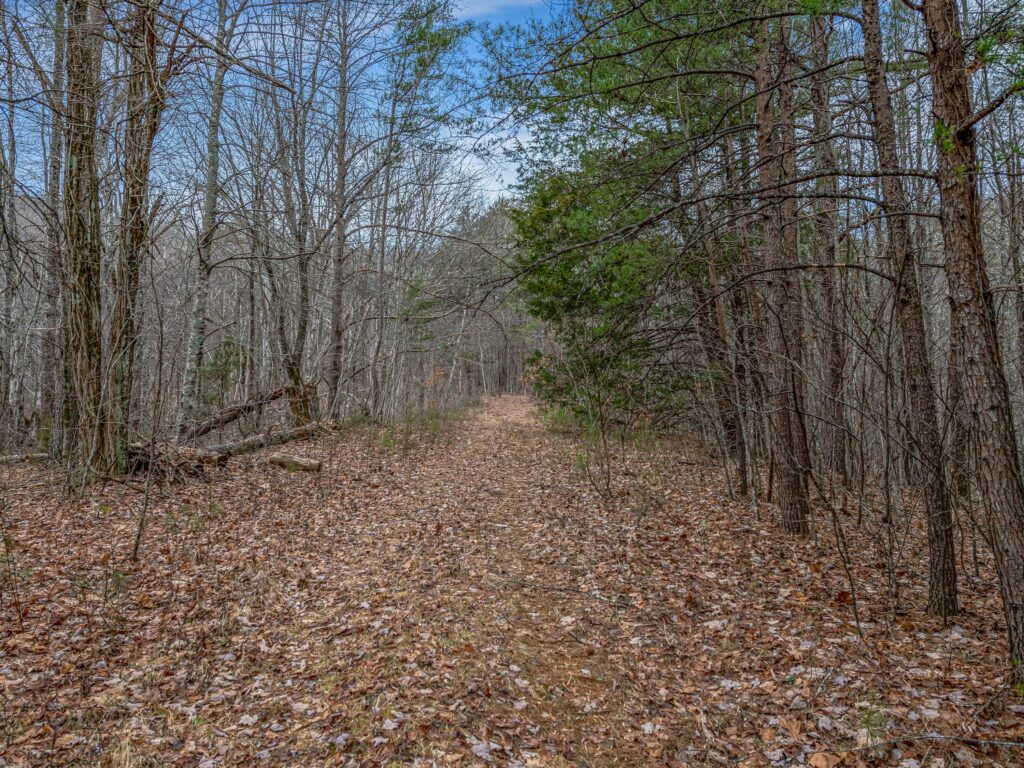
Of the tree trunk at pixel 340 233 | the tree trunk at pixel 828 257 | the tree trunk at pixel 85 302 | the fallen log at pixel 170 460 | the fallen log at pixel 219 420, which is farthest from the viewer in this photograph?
the tree trunk at pixel 340 233

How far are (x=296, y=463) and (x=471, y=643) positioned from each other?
6.19 m

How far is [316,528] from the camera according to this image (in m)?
6.98

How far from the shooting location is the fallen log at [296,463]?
30.5ft

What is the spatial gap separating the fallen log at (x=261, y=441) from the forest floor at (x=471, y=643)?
224cm

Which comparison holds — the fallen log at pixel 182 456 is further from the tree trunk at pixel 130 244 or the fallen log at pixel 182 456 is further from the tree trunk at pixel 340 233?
the tree trunk at pixel 340 233

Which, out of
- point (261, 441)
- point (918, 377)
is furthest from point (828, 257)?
point (261, 441)

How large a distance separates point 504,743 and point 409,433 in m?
10.4

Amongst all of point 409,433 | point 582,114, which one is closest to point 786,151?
point 582,114

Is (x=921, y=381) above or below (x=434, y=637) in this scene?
above

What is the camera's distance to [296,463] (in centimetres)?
941

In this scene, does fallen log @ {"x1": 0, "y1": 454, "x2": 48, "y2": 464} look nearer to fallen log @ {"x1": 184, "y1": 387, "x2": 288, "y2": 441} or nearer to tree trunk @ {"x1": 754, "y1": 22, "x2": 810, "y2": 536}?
fallen log @ {"x1": 184, "y1": 387, "x2": 288, "y2": 441}

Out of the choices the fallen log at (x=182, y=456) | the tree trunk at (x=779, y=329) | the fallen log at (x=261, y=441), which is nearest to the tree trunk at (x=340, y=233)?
the fallen log at (x=261, y=441)

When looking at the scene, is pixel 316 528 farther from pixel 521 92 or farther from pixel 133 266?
pixel 521 92

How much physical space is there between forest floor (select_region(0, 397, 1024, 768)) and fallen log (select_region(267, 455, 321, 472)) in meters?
1.72
